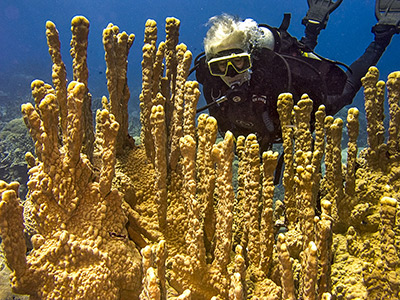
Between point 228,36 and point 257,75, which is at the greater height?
point 228,36

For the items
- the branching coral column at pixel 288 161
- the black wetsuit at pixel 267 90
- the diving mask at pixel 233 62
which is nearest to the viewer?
the branching coral column at pixel 288 161

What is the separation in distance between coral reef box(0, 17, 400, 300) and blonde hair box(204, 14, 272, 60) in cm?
169

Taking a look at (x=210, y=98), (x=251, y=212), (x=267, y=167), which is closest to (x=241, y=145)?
(x=267, y=167)

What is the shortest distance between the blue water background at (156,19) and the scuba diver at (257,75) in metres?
70.9

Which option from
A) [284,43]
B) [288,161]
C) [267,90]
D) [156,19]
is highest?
[156,19]

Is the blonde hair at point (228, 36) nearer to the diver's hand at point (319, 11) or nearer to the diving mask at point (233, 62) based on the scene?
the diving mask at point (233, 62)

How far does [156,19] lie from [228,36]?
110 m

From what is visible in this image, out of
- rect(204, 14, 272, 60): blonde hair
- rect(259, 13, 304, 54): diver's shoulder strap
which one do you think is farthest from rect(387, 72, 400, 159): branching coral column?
rect(259, 13, 304, 54): diver's shoulder strap

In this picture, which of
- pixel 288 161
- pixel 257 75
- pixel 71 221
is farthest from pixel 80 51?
pixel 257 75

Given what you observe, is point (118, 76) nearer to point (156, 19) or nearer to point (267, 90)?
point (267, 90)

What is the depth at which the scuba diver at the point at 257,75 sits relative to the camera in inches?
155

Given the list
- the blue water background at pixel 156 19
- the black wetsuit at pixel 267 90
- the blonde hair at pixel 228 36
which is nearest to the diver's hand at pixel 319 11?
the black wetsuit at pixel 267 90

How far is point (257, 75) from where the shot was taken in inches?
167

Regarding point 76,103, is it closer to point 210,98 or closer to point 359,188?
point 359,188
